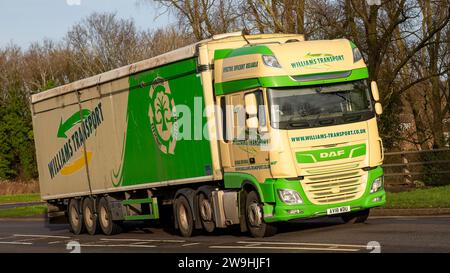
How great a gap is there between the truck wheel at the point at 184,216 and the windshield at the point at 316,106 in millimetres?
3657

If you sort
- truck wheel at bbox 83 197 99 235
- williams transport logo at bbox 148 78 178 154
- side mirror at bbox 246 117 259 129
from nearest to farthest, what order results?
side mirror at bbox 246 117 259 129 → williams transport logo at bbox 148 78 178 154 → truck wheel at bbox 83 197 99 235

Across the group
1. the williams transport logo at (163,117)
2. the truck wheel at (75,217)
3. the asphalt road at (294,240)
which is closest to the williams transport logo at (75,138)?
the truck wheel at (75,217)

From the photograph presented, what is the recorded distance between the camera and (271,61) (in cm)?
1744

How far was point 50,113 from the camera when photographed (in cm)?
2655

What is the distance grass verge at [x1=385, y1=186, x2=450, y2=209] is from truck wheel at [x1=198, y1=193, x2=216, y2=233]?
588cm

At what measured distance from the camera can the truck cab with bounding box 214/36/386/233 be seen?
56.3 feet

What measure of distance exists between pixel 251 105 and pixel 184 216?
3.84 metres

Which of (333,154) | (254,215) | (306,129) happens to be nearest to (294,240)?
(254,215)

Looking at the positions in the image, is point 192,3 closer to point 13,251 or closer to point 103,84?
point 103,84

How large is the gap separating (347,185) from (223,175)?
2.62 meters

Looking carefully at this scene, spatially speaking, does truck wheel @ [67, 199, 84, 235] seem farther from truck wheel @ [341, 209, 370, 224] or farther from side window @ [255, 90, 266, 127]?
side window @ [255, 90, 266, 127]

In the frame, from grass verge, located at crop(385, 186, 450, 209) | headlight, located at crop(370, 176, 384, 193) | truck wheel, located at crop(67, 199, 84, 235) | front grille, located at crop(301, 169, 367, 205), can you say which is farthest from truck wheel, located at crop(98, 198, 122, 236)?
headlight, located at crop(370, 176, 384, 193)

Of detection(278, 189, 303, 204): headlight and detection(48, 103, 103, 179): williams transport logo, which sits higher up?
detection(48, 103, 103, 179): williams transport logo

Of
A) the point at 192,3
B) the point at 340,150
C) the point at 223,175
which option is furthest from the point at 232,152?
the point at 192,3
